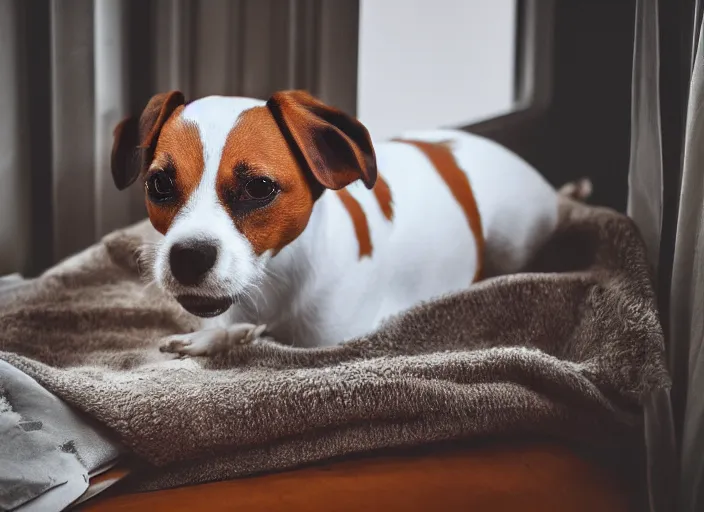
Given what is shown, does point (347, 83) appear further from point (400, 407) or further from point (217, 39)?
point (400, 407)

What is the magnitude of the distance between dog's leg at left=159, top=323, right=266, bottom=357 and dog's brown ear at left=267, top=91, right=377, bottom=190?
16cm

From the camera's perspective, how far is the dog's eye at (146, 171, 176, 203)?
651 mm

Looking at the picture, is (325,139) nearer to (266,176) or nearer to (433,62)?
(266,176)

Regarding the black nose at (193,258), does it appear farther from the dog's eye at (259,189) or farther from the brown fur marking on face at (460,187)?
the brown fur marking on face at (460,187)

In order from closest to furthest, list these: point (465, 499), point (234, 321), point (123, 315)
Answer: point (465, 499) < point (234, 321) < point (123, 315)

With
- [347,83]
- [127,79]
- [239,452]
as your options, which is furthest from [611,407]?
[127,79]

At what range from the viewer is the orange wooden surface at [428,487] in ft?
1.79

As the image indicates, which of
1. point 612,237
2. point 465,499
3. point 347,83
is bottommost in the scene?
point 465,499

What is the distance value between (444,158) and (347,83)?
15 centimetres

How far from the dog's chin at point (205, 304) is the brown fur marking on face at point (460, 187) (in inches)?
12.3

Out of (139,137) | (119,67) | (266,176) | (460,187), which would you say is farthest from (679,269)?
(119,67)

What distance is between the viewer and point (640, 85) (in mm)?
772

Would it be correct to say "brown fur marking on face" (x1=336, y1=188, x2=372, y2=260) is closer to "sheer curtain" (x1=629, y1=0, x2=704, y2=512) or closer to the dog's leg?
the dog's leg

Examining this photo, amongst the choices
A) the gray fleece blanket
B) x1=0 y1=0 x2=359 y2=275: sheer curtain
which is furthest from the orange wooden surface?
x1=0 y1=0 x2=359 y2=275: sheer curtain
